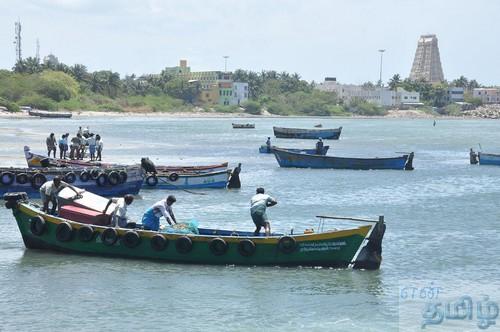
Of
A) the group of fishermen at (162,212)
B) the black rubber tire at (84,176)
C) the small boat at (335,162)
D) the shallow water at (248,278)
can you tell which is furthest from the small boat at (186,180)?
the small boat at (335,162)

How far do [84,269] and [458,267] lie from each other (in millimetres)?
10212

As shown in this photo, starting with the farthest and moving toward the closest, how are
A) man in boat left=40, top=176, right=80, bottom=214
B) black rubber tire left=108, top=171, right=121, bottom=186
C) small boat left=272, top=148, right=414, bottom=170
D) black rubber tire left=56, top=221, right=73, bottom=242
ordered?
small boat left=272, top=148, right=414, bottom=170, black rubber tire left=108, top=171, right=121, bottom=186, man in boat left=40, top=176, right=80, bottom=214, black rubber tire left=56, top=221, right=73, bottom=242

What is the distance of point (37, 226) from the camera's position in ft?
82.4

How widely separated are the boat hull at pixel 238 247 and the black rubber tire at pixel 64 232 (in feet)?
0.09

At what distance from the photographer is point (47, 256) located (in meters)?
25.2

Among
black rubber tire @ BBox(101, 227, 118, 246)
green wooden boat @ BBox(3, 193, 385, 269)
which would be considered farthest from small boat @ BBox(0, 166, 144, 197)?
black rubber tire @ BBox(101, 227, 118, 246)

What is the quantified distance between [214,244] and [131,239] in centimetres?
222

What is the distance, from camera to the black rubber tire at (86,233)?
24.5m

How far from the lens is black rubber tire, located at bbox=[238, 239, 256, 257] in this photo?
925 inches

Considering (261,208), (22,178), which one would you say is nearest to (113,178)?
(22,178)

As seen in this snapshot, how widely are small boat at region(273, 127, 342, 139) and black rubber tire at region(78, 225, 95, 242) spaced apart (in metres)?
78.2

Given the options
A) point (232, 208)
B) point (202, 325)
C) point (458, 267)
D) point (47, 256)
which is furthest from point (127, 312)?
point (232, 208)

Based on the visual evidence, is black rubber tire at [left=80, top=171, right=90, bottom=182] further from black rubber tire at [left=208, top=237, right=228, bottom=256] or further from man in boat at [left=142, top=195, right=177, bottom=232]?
black rubber tire at [left=208, top=237, right=228, bottom=256]

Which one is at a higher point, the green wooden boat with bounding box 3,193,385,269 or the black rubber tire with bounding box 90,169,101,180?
the black rubber tire with bounding box 90,169,101,180
